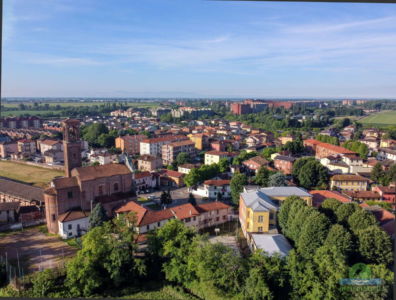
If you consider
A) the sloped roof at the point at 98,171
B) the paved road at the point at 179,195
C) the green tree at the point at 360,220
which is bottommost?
the paved road at the point at 179,195

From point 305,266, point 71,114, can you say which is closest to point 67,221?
point 305,266

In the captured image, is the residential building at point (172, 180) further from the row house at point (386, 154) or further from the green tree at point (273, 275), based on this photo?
the row house at point (386, 154)

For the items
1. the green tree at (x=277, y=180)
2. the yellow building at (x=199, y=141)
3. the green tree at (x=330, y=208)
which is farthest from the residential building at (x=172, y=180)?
the yellow building at (x=199, y=141)

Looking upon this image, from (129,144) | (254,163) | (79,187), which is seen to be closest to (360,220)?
(79,187)

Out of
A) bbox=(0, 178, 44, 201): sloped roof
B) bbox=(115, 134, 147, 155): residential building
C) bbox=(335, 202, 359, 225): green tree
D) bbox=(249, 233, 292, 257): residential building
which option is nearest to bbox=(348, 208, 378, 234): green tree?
bbox=(335, 202, 359, 225): green tree

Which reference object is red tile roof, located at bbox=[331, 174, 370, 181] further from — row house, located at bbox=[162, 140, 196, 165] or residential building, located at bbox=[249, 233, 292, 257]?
row house, located at bbox=[162, 140, 196, 165]
